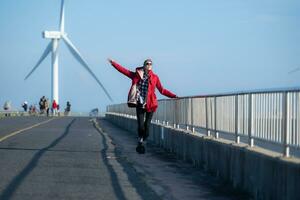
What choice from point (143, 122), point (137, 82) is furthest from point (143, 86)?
point (143, 122)

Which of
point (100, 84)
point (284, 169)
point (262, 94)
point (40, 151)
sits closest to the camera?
point (284, 169)

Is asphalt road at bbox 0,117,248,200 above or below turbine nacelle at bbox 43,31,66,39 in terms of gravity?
→ below

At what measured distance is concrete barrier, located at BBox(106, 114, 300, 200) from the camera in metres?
7.88

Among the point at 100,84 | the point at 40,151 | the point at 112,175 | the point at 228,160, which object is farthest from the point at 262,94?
the point at 100,84

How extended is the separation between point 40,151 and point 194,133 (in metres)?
3.58

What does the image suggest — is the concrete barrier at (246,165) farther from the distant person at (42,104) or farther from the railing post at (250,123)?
the distant person at (42,104)

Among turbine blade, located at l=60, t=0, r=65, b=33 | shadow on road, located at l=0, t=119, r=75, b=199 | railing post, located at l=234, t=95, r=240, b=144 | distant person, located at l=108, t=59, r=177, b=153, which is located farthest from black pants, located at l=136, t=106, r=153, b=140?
turbine blade, located at l=60, t=0, r=65, b=33

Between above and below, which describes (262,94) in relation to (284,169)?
above

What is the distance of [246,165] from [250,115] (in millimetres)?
791

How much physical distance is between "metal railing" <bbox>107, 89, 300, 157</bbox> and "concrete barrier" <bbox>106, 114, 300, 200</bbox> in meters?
0.21

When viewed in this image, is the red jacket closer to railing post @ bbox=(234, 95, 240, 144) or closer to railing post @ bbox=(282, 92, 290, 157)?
railing post @ bbox=(234, 95, 240, 144)

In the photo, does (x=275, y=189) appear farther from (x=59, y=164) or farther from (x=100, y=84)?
(x=100, y=84)

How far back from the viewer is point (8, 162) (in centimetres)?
1305

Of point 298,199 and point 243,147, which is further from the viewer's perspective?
point 243,147
